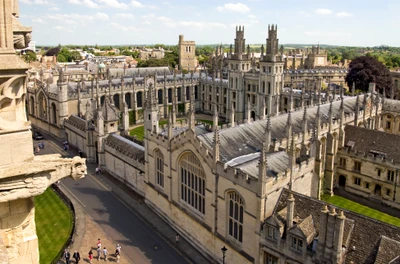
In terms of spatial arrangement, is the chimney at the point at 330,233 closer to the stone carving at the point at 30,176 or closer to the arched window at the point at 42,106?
the stone carving at the point at 30,176

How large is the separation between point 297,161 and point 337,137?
12.3m

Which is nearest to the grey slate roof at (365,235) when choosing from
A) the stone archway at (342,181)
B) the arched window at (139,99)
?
the stone archway at (342,181)

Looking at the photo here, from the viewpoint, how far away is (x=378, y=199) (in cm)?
3294

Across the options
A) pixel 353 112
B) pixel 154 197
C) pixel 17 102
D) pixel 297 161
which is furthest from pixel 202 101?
pixel 17 102

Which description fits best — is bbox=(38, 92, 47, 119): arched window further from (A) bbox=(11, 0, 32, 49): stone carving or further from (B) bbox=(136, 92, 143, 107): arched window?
(A) bbox=(11, 0, 32, 49): stone carving

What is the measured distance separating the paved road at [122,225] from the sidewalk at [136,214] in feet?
1.30

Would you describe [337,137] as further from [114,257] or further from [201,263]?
[114,257]

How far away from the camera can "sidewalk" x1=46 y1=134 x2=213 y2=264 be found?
25281 millimetres

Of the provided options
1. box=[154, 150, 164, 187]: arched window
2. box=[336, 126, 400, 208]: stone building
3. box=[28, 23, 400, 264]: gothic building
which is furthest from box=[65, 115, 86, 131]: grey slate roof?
box=[336, 126, 400, 208]: stone building

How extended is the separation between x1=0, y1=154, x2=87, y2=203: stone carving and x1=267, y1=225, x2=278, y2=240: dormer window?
1567 cm

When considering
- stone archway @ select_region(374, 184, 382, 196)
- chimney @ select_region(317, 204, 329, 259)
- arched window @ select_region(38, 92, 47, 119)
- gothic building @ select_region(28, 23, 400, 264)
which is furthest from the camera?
arched window @ select_region(38, 92, 47, 119)

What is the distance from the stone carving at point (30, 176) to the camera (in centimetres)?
556

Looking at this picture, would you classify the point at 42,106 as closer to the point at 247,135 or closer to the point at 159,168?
the point at 159,168

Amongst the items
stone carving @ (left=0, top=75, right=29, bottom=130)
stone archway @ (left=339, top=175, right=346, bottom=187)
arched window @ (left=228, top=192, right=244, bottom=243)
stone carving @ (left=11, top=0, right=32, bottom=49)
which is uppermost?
stone carving @ (left=11, top=0, right=32, bottom=49)
